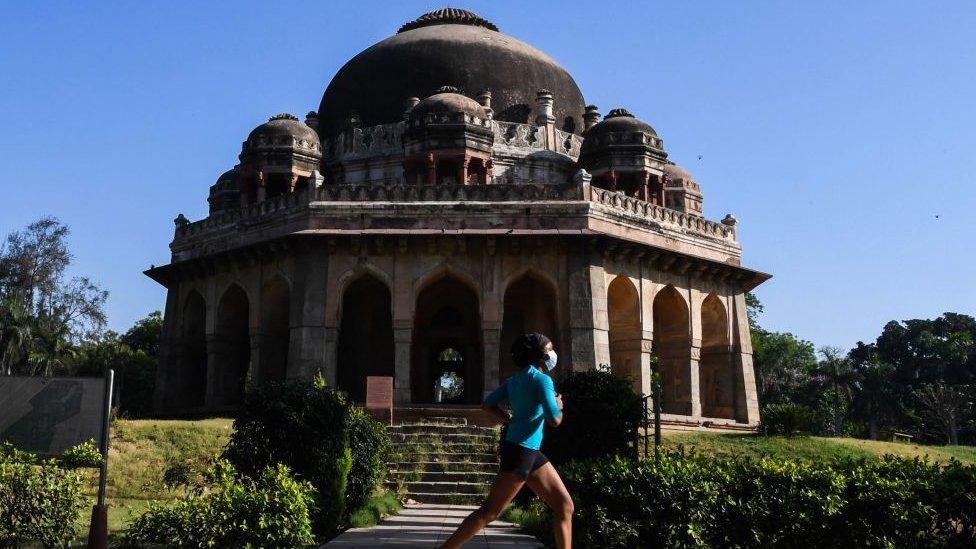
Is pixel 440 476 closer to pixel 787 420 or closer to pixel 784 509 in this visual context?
pixel 787 420

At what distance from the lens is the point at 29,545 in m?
7.91

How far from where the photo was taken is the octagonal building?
2169cm

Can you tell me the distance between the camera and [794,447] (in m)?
17.5

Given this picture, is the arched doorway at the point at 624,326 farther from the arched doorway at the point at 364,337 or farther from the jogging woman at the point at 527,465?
the jogging woman at the point at 527,465

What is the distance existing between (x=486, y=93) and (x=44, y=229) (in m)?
22.6

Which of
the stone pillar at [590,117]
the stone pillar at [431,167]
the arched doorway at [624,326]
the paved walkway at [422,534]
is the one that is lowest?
the paved walkway at [422,534]

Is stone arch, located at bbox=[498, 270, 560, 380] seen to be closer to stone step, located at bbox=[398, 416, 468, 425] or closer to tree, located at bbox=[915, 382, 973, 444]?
stone step, located at bbox=[398, 416, 468, 425]

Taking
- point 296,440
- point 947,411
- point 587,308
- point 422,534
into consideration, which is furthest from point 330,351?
point 947,411

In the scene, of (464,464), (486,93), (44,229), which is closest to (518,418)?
(464,464)

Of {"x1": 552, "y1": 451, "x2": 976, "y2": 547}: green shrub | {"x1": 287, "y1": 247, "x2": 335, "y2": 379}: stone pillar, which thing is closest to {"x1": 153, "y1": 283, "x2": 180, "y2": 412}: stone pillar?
{"x1": 287, "y1": 247, "x2": 335, "y2": 379}: stone pillar

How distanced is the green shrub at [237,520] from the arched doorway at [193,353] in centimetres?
1908

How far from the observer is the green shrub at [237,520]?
693 centimetres

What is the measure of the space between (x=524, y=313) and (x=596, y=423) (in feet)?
40.3

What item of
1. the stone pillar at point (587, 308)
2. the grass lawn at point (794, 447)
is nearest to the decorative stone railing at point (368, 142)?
the stone pillar at point (587, 308)
